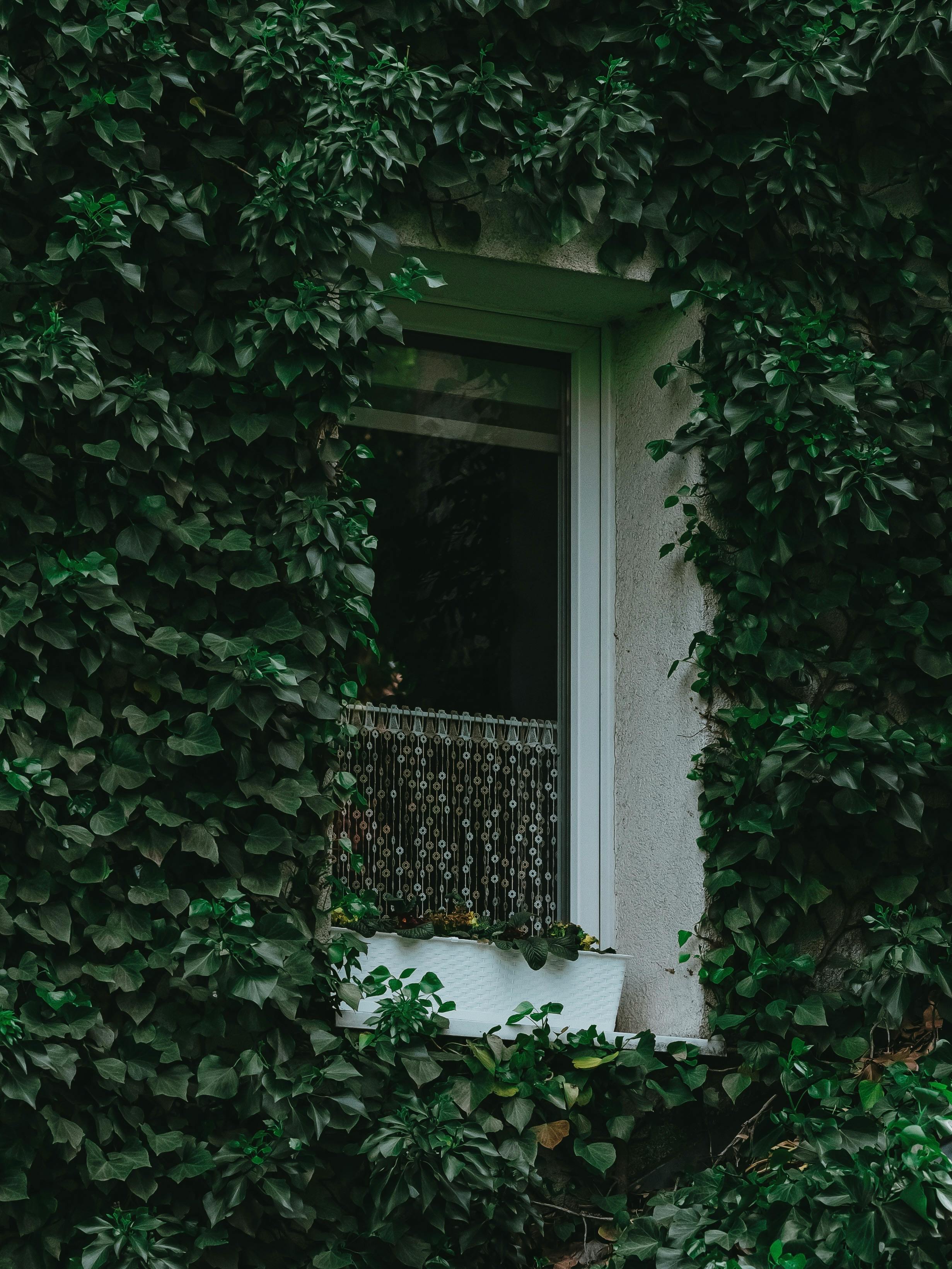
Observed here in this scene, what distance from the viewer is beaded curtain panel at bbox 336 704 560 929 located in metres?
3.67

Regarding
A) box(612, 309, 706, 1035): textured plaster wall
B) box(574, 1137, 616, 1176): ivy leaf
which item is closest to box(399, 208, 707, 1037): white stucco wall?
box(612, 309, 706, 1035): textured plaster wall

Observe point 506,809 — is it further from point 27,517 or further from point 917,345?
point 917,345

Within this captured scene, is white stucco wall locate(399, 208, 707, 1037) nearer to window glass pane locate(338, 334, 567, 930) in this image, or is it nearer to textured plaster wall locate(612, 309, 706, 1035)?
textured plaster wall locate(612, 309, 706, 1035)

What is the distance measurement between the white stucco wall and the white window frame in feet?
0.08

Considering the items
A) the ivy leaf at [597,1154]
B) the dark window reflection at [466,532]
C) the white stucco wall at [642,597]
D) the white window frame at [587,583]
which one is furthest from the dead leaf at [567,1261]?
the dark window reflection at [466,532]

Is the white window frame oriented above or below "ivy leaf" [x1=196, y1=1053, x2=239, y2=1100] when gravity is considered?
above

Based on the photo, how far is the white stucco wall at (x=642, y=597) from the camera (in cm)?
372

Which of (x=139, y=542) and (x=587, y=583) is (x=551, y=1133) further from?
(x=139, y=542)

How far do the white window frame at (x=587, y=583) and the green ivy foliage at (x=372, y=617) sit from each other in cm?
27

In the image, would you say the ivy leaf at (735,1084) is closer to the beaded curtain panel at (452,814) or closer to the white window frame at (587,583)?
the white window frame at (587,583)

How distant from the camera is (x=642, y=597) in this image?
3.92 m

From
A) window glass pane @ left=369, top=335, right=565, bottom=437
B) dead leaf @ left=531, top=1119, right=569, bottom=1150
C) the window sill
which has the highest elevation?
window glass pane @ left=369, top=335, right=565, bottom=437

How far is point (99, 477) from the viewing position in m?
3.31

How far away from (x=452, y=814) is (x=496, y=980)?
17.0 inches
